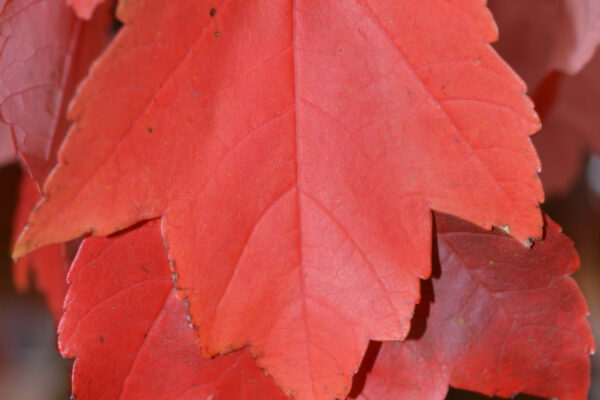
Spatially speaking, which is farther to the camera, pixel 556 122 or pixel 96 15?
pixel 556 122

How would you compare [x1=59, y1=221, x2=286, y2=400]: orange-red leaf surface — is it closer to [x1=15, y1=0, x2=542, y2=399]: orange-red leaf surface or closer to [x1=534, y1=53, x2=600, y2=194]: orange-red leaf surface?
[x1=15, y1=0, x2=542, y2=399]: orange-red leaf surface

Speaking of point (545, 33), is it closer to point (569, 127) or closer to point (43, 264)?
point (569, 127)

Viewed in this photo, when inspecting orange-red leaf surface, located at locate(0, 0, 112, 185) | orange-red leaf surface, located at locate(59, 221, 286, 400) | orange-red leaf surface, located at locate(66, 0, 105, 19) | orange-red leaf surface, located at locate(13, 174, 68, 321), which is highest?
orange-red leaf surface, located at locate(66, 0, 105, 19)

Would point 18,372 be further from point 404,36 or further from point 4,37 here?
point 404,36

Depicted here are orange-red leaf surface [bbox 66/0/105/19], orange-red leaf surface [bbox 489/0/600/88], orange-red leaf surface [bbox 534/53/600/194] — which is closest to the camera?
orange-red leaf surface [bbox 66/0/105/19]

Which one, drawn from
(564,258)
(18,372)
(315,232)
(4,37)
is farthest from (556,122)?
(18,372)

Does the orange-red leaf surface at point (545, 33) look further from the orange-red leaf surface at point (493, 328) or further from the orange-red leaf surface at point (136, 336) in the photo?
the orange-red leaf surface at point (136, 336)

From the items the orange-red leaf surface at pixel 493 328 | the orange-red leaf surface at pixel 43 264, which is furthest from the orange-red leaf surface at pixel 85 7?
the orange-red leaf surface at pixel 43 264

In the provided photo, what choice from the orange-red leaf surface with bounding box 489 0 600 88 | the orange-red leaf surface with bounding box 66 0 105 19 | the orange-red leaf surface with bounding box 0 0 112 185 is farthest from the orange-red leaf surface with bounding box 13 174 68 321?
the orange-red leaf surface with bounding box 489 0 600 88
